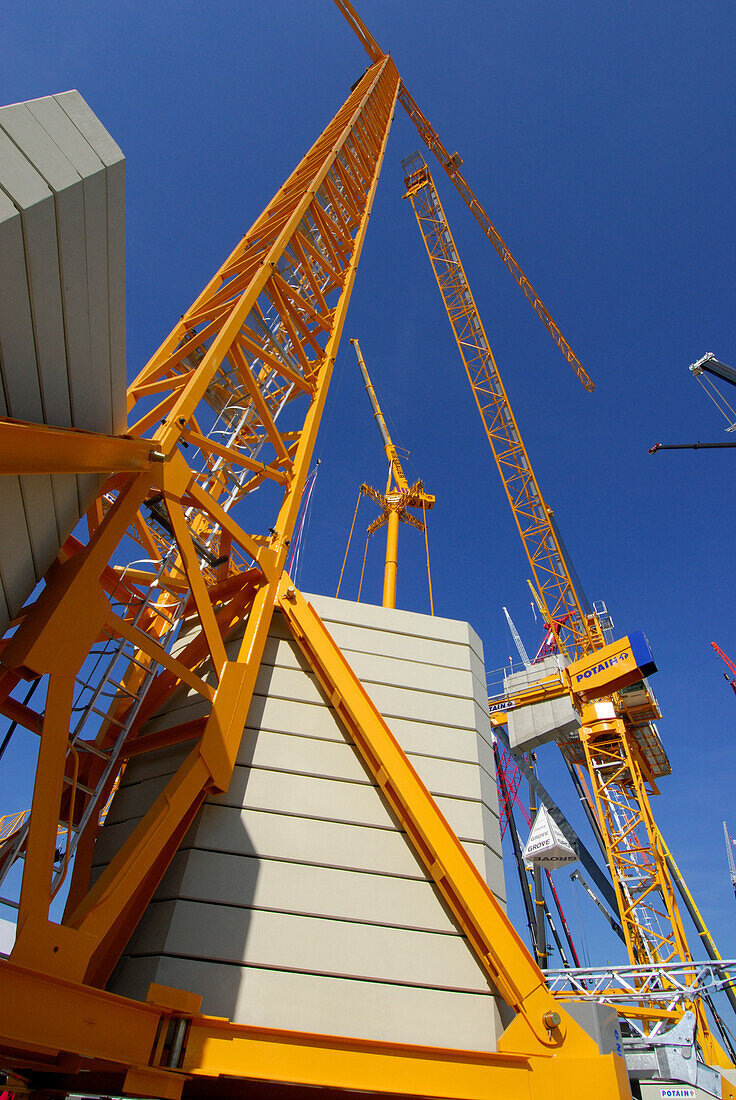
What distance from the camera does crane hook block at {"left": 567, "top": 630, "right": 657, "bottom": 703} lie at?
95.2 ft

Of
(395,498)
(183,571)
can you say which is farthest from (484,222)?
(183,571)

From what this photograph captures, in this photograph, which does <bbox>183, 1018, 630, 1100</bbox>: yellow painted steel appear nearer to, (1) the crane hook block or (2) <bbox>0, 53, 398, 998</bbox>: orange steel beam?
(2) <bbox>0, 53, 398, 998</bbox>: orange steel beam

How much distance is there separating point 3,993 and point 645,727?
33.2 m

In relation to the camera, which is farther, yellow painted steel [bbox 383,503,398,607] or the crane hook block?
the crane hook block

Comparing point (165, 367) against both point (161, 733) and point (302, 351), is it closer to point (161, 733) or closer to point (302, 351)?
point (302, 351)

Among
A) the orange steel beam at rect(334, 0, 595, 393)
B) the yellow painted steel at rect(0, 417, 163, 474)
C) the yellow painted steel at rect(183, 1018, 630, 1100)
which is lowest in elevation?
the yellow painted steel at rect(183, 1018, 630, 1100)

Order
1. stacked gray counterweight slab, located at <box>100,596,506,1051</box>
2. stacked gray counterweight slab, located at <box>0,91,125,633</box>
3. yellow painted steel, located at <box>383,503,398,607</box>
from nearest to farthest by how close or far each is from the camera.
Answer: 1. stacked gray counterweight slab, located at <box>0,91,125,633</box>
2. stacked gray counterweight slab, located at <box>100,596,506,1051</box>
3. yellow painted steel, located at <box>383,503,398,607</box>

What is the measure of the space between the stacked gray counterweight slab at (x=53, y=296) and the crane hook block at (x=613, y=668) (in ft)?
95.2

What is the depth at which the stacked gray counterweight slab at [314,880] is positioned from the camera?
554 cm

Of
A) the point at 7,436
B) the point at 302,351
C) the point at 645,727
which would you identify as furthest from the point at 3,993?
the point at 645,727

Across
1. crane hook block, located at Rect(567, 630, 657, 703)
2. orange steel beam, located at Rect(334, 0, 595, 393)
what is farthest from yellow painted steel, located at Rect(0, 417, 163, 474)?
orange steel beam, located at Rect(334, 0, 595, 393)

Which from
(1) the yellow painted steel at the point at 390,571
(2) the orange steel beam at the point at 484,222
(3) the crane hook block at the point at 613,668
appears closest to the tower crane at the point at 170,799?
(1) the yellow painted steel at the point at 390,571

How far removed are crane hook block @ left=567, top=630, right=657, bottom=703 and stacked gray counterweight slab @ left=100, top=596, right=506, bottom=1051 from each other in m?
24.1

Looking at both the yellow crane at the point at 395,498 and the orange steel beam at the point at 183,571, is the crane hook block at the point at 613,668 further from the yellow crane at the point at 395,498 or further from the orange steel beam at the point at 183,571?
the orange steel beam at the point at 183,571
